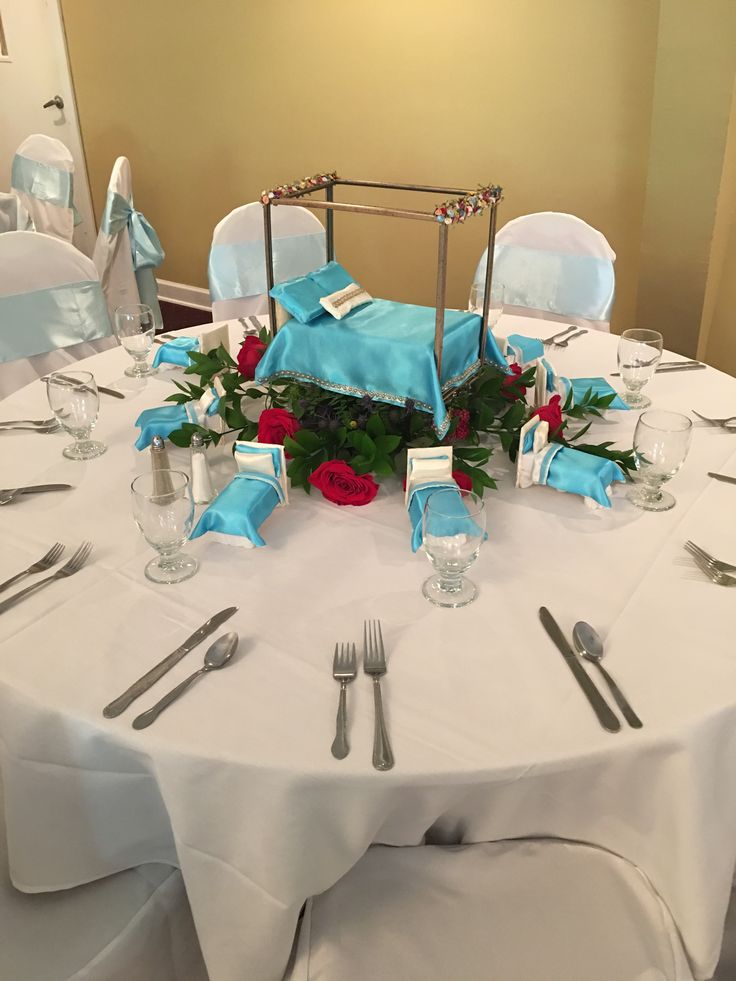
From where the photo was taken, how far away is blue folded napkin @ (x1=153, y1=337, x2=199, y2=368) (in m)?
1.68

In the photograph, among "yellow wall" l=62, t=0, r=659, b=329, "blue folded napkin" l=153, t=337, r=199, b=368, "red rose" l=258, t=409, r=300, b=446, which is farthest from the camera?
"yellow wall" l=62, t=0, r=659, b=329

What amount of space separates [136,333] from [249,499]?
75 centimetres

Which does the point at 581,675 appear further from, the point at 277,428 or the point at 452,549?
the point at 277,428

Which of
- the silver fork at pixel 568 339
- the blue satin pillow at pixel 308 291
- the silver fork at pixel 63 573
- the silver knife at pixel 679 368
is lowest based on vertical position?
the silver fork at pixel 63 573

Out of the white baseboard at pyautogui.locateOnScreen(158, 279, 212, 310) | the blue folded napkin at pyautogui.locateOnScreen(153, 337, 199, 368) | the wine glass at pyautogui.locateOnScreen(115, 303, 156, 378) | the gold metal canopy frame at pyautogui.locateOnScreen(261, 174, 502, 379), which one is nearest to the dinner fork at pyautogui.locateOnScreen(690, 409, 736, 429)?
the gold metal canopy frame at pyautogui.locateOnScreen(261, 174, 502, 379)

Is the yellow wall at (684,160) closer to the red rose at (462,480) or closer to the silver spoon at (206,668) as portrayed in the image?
the red rose at (462,480)

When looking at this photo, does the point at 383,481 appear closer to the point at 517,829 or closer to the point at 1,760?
the point at 517,829

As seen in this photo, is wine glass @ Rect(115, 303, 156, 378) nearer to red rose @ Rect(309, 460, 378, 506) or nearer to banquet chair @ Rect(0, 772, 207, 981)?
red rose @ Rect(309, 460, 378, 506)

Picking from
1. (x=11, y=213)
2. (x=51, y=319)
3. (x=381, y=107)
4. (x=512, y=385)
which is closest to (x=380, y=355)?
(x=512, y=385)

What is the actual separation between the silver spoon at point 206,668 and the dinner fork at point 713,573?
0.63 metres

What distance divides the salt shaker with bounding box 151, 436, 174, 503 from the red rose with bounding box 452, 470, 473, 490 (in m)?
0.42

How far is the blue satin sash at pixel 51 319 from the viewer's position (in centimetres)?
188

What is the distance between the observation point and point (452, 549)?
101 cm

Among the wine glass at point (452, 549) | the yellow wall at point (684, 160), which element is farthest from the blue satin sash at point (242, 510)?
the yellow wall at point (684, 160)
